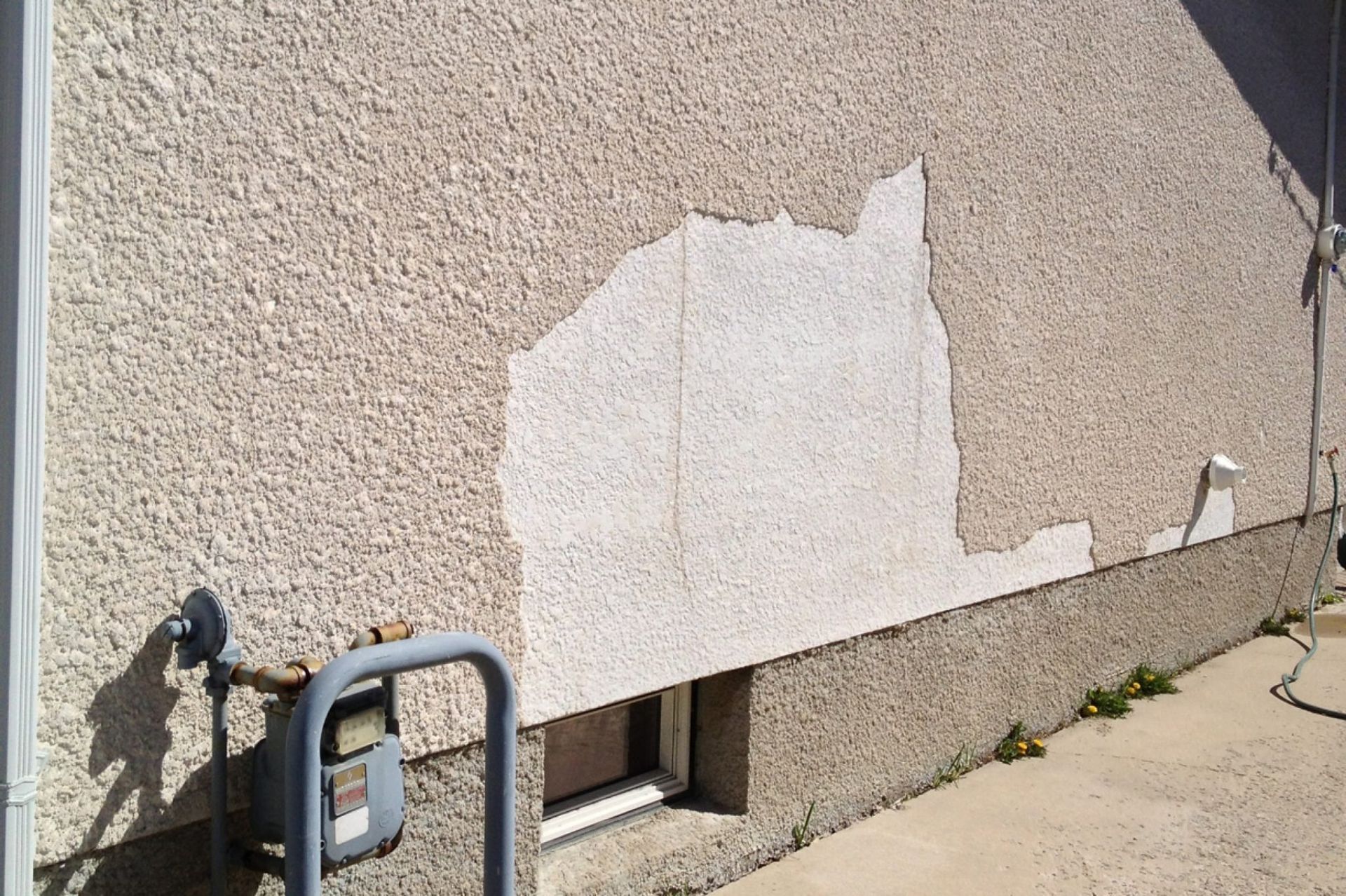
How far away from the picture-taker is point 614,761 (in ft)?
10.1

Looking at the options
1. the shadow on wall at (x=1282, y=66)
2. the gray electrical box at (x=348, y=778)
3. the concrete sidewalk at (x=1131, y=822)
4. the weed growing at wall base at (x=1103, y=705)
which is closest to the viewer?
the gray electrical box at (x=348, y=778)

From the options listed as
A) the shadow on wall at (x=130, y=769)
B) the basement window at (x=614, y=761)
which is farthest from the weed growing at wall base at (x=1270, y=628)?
the shadow on wall at (x=130, y=769)

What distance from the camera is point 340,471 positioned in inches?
85.6

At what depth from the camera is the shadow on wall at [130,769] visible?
6.04ft

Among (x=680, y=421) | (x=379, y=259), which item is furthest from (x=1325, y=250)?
(x=379, y=259)

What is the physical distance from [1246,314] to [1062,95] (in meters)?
2.01

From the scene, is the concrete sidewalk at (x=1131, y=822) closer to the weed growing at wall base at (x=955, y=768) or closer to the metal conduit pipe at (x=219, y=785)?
the weed growing at wall base at (x=955, y=768)

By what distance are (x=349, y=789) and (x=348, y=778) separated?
0.8 inches

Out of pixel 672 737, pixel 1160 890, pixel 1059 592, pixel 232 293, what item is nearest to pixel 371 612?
pixel 232 293

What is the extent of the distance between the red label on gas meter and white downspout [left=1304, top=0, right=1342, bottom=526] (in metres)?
5.81

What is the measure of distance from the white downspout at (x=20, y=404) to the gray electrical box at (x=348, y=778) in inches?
15.1

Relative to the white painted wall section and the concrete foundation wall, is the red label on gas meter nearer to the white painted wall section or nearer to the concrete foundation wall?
the concrete foundation wall

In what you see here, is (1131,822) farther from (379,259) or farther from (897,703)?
(379,259)

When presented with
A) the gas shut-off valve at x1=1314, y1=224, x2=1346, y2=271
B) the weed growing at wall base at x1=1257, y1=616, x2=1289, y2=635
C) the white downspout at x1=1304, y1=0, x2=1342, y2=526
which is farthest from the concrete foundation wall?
the gas shut-off valve at x1=1314, y1=224, x2=1346, y2=271
